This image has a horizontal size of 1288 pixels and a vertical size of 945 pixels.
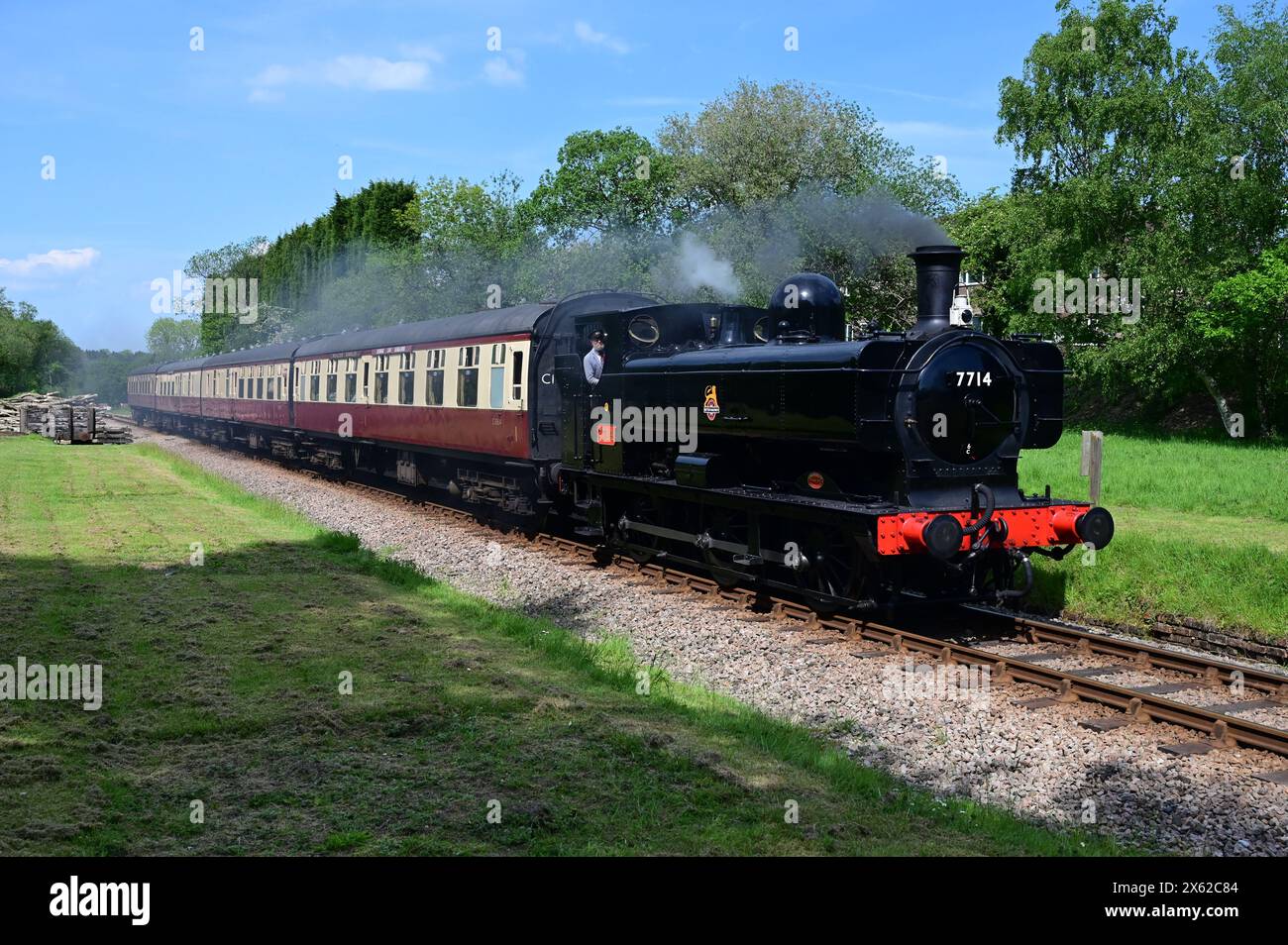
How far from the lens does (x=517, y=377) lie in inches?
662

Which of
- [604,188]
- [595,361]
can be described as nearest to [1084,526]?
[595,361]

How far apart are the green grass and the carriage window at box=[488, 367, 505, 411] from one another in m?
5.96

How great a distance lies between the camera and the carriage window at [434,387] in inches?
789

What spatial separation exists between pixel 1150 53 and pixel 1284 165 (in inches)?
308

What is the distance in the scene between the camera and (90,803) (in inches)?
221

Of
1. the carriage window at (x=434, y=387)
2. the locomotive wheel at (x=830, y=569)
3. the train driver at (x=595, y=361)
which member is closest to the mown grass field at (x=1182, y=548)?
the locomotive wheel at (x=830, y=569)

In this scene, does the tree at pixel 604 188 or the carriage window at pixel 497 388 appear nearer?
the carriage window at pixel 497 388

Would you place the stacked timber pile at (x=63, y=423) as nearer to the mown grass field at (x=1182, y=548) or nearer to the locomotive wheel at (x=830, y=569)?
the mown grass field at (x=1182, y=548)

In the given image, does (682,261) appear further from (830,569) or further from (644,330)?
(830,569)

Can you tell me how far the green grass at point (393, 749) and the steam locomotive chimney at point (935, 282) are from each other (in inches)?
173

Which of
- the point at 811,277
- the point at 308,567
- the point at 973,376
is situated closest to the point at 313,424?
the point at 308,567

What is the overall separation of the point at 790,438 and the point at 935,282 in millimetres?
2109

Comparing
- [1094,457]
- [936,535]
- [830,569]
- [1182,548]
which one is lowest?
[830,569]
